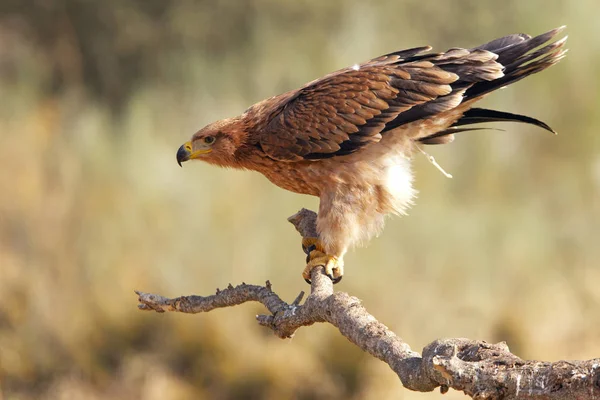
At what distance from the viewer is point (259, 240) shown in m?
8.70

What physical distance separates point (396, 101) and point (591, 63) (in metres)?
6.66

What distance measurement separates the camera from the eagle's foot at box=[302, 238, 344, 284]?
4.45 meters

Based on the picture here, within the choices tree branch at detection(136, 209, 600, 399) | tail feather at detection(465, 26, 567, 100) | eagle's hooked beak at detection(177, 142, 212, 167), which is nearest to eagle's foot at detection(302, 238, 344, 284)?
eagle's hooked beak at detection(177, 142, 212, 167)

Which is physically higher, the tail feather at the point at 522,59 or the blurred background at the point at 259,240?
the blurred background at the point at 259,240

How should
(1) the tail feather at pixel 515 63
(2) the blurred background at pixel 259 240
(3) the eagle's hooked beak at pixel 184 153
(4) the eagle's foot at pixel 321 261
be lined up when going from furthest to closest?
1. (2) the blurred background at pixel 259 240
2. (3) the eagle's hooked beak at pixel 184 153
3. (4) the eagle's foot at pixel 321 261
4. (1) the tail feather at pixel 515 63

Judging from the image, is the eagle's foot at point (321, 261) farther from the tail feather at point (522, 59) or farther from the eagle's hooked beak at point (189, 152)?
the tail feather at point (522, 59)

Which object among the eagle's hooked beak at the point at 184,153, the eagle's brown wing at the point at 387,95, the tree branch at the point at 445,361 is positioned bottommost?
the tree branch at the point at 445,361

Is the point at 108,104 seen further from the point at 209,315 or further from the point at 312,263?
the point at 312,263

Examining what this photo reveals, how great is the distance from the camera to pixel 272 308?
3539 mm

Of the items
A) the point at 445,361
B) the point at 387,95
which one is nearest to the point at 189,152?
the point at 387,95

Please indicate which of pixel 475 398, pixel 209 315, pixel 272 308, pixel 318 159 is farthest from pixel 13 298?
pixel 475 398

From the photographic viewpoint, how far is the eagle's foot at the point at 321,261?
14.6 ft

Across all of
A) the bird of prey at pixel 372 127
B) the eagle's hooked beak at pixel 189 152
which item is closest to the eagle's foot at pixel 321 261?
the bird of prey at pixel 372 127

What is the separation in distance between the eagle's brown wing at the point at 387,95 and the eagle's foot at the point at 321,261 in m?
0.46
